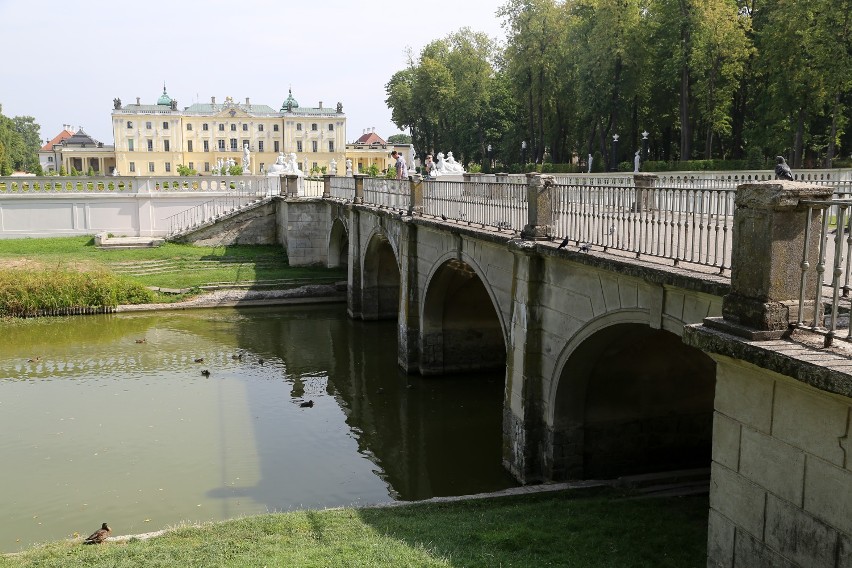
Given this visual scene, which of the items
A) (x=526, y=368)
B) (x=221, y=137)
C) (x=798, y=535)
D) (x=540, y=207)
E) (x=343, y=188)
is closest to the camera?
(x=798, y=535)

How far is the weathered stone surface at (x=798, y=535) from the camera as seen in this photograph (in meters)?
5.27

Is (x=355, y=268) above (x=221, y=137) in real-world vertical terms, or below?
below

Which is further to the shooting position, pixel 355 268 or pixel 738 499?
pixel 355 268

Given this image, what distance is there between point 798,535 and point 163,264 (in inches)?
1190

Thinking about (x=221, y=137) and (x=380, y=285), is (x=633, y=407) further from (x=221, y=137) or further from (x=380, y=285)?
(x=221, y=137)

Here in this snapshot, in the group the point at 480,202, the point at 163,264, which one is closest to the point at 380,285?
the point at 163,264

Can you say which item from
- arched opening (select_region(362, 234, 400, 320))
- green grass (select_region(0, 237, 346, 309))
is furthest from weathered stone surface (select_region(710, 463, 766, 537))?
green grass (select_region(0, 237, 346, 309))

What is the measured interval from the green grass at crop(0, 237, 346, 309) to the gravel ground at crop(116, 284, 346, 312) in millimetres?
609

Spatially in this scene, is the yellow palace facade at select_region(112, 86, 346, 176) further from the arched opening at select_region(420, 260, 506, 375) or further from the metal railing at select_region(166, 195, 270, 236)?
the arched opening at select_region(420, 260, 506, 375)

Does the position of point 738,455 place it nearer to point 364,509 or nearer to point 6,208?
point 364,509

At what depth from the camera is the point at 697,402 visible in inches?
516

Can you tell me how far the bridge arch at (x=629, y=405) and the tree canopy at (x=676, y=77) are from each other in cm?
2394

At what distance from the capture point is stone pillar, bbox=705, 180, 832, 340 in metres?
5.65

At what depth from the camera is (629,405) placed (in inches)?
497
